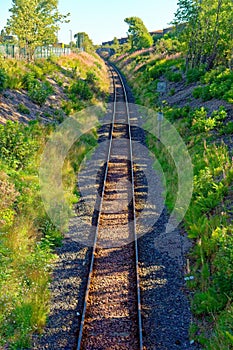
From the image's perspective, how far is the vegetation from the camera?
Result: 297 inches

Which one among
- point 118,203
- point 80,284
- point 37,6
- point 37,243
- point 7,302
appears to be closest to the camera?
point 7,302

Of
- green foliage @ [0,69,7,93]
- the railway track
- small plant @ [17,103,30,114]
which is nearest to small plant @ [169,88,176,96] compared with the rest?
small plant @ [17,103,30,114]

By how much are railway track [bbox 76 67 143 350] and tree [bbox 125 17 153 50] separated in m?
63.4

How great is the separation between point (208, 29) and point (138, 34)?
49418mm

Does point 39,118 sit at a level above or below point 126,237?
above

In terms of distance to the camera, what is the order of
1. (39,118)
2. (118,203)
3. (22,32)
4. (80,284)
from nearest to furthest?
(80,284), (118,203), (39,118), (22,32)

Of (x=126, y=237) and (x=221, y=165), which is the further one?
(x=221, y=165)

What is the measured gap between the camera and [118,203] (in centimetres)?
1272

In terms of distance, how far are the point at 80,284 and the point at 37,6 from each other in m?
33.8

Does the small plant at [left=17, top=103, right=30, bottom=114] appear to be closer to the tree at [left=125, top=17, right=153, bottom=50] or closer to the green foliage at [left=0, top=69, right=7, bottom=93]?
the green foliage at [left=0, top=69, right=7, bottom=93]

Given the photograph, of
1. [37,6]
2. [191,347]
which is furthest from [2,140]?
[37,6]

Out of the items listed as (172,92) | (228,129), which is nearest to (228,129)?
A: (228,129)

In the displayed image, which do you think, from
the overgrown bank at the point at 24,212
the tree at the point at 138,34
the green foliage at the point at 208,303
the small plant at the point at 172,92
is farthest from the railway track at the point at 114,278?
the tree at the point at 138,34

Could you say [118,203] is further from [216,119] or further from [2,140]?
[216,119]
